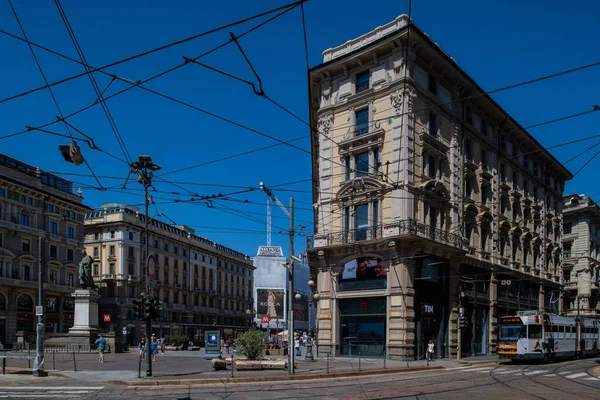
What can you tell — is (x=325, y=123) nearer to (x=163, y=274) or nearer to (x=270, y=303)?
(x=163, y=274)

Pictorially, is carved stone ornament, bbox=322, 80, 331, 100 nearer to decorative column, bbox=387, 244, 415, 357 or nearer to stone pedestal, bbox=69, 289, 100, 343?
decorative column, bbox=387, 244, 415, 357

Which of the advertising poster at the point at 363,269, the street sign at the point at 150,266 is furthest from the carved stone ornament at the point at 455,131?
the street sign at the point at 150,266

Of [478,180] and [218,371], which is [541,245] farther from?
[218,371]

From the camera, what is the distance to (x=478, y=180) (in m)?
40.9

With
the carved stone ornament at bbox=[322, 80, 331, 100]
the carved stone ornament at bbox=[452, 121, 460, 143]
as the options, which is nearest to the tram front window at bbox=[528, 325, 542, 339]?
the carved stone ornament at bbox=[452, 121, 460, 143]

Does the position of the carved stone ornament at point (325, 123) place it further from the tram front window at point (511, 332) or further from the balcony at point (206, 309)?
the balcony at point (206, 309)

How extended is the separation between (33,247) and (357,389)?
195 feet

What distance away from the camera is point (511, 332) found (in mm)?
33969

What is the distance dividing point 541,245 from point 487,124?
15.4 m

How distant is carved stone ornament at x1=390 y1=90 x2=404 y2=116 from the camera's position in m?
32.7

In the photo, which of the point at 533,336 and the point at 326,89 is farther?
the point at 326,89

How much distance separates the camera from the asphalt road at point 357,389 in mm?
Answer: 16438

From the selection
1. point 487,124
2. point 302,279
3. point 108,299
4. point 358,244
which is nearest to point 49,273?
point 108,299

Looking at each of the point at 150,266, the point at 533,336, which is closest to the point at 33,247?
the point at 150,266
